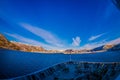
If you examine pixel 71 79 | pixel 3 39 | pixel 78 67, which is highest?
pixel 3 39

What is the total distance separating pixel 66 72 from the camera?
54.7 ft

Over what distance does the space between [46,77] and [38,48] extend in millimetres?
158686

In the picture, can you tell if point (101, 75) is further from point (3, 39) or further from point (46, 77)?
point (3, 39)

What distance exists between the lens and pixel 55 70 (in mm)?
16781

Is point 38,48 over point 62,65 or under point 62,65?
over

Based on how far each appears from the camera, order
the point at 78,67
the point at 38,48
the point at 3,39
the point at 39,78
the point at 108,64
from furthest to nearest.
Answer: the point at 38,48
the point at 3,39
the point at 78,67
the point at 108,64
the point at 39,78

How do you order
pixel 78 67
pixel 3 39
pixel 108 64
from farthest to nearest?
pixel 3 39, pixel 78 67, pixel 108 64

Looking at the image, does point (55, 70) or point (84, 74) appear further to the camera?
point (55, 70)

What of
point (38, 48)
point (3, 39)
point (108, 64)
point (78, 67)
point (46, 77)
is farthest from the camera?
point (38, 48)

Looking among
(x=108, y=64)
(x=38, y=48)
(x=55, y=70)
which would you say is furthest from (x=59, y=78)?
(x=38, y=48)

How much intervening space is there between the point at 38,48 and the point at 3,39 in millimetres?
69304

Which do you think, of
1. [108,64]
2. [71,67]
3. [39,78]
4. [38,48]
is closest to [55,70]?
[71,67]

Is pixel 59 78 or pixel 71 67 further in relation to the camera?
pixel 71 67

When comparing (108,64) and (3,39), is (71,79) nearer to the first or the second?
(108,64)
